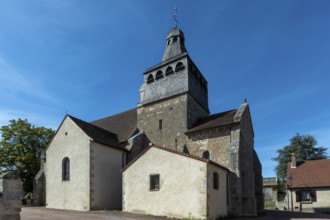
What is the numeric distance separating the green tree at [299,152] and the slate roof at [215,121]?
27790 millimetres

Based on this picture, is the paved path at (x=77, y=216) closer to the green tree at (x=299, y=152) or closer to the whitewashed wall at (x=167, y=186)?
the whitewashed wall at (x=167, y=186)

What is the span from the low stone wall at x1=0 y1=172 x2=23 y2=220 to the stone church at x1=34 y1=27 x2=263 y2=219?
28.0 feet

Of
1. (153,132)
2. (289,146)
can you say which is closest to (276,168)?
(289,146)

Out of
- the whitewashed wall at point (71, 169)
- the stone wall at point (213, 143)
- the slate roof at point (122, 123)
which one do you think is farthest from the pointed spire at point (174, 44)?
the whitewashed wall at point (71, 169)

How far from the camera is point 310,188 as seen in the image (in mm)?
29797

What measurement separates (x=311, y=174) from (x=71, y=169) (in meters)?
25.0

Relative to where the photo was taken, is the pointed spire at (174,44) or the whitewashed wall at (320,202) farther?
the whitewashed wall at (320,202)

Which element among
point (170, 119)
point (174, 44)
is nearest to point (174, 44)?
point (174, 44)

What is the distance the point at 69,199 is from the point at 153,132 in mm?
8460

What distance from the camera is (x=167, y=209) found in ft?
50.8

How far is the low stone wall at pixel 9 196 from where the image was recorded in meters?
8.25

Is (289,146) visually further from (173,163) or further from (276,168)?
(173,163)

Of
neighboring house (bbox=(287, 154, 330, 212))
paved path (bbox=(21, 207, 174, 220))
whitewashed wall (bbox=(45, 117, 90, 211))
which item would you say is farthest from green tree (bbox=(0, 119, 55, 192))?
neighboring house (bbox=(287, 154, 330, 212))

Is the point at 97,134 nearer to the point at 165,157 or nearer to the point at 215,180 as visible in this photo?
the point at 165,157
